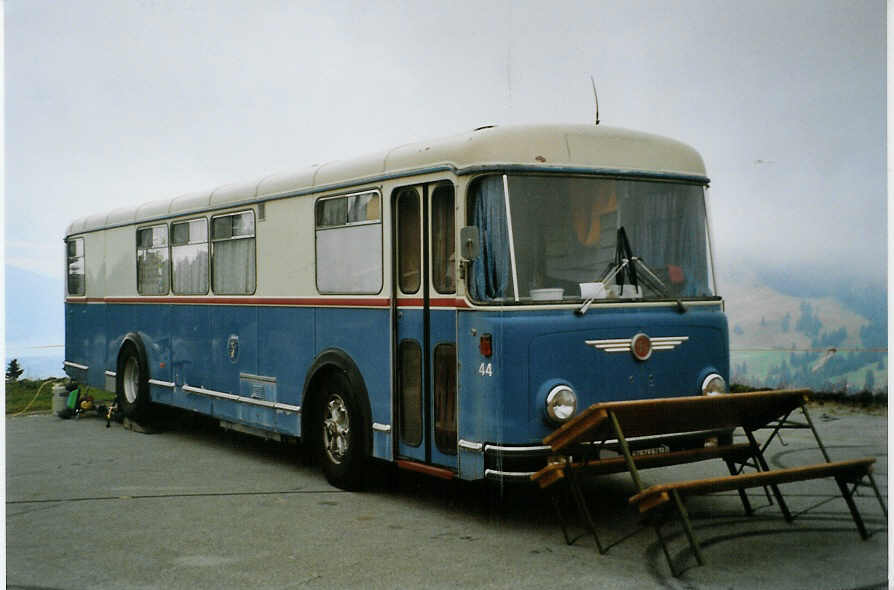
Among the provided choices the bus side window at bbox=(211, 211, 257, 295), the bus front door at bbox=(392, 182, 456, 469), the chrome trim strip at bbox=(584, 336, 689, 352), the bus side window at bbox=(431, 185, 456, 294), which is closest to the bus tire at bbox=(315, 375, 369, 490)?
the bus front door at bbox=(392, 182, 456, 469)

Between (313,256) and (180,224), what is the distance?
10.8 ft

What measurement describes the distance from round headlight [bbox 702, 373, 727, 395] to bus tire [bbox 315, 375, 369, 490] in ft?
8.85

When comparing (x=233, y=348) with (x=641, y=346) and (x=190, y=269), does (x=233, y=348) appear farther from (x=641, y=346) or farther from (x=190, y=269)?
(x=641, y=346)

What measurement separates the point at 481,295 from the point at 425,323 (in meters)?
0.78

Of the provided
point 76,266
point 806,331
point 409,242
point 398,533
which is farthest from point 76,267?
point 806,331

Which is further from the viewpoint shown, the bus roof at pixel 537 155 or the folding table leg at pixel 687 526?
the bus roof at pixel 537 155

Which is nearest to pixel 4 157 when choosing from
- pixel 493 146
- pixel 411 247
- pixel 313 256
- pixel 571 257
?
pixel 313 256

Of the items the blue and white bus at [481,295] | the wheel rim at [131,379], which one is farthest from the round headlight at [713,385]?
the wheel rim at [131,379]

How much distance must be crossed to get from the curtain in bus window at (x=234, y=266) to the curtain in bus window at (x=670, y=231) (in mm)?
4368

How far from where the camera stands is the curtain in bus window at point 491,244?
288 inches

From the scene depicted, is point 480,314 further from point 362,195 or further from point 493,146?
point 362,195

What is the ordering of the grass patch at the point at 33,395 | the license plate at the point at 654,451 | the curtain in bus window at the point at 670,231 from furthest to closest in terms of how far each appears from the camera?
the grass patch at the point at 33,395
the curtain in bus window at the point at 670,231
the license plate at the point at 654,451

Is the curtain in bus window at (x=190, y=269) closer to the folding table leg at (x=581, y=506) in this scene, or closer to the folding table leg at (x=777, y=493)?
the folding table leg at (x=581, y=506)

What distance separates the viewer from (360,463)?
29.1 feet
